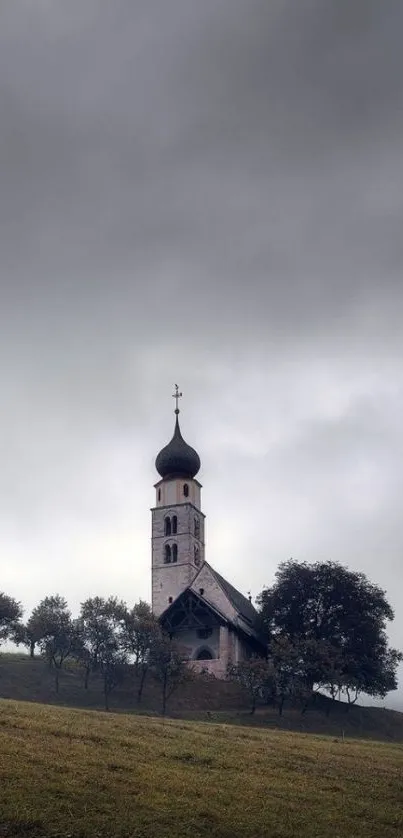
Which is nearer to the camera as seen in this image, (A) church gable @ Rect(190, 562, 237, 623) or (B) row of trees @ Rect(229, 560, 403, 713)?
(B) row of trees @ Rect(229, 560, 403, 713)

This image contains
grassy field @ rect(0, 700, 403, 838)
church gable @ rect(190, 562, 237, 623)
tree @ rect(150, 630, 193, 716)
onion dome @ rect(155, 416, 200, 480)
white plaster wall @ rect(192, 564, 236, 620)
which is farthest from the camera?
onion dome @ rect(155, 416, 200, 480)

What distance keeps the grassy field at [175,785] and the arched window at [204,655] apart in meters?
42.5

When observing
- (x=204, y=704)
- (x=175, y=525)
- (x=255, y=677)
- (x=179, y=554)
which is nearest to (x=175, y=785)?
(x=255, y=677)

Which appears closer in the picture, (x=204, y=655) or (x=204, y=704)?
(x=204, y=704)

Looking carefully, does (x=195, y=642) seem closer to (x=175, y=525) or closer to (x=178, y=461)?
(x=175, y=525)

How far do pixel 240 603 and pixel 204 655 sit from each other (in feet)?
37.7

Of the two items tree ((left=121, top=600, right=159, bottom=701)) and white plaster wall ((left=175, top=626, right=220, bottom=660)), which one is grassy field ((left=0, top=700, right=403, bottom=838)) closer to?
tree ((left=121, top=600, right=159, bottom=701))

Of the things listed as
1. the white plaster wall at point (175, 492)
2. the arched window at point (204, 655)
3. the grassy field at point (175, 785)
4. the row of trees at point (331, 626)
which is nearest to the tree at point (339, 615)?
the row of trees at point (331, 626)

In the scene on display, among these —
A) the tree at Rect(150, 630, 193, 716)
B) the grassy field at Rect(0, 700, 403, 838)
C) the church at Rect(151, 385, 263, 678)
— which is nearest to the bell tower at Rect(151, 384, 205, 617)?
the church at Rect(151, 385, 263, 678)

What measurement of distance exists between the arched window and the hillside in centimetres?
499

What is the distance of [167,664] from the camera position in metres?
60.7

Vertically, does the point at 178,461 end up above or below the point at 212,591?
above

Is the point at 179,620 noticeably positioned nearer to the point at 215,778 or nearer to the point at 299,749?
the point at 299,749

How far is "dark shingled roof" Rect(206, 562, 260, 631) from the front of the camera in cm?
8056
